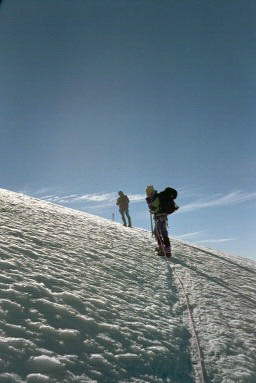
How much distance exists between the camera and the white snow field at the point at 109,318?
16.9 ft

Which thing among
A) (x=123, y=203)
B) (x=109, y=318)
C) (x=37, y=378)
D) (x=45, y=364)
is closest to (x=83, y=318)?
(x=109, y=318)

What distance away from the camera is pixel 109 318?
701 cm

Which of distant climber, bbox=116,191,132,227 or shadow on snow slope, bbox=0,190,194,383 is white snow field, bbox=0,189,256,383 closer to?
shadow on snow slope, bbox=0,190,194,383

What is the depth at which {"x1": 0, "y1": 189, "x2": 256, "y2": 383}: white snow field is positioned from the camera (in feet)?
16.9

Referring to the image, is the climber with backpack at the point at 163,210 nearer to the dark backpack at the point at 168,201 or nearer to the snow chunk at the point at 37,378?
the dark backpack at the point at 168,201

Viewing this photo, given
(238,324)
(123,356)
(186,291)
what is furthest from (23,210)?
(123,356)

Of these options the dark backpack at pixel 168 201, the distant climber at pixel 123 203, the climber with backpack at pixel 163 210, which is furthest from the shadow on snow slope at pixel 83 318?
→ the distant climber at pixel 123 203

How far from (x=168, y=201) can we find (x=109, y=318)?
8335 mm

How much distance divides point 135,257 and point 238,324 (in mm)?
5625

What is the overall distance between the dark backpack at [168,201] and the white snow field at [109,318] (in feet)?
8.21

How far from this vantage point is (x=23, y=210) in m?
17.2

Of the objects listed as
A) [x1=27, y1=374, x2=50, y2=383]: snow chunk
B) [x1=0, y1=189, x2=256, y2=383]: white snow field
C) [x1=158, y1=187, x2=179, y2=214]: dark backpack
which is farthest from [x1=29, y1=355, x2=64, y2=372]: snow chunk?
[x1=158, y1=187, x2=179, y2=214]: dark backpack

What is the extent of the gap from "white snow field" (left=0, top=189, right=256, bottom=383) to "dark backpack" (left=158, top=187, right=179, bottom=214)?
2.50 m

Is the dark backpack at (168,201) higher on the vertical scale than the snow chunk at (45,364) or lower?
higher
